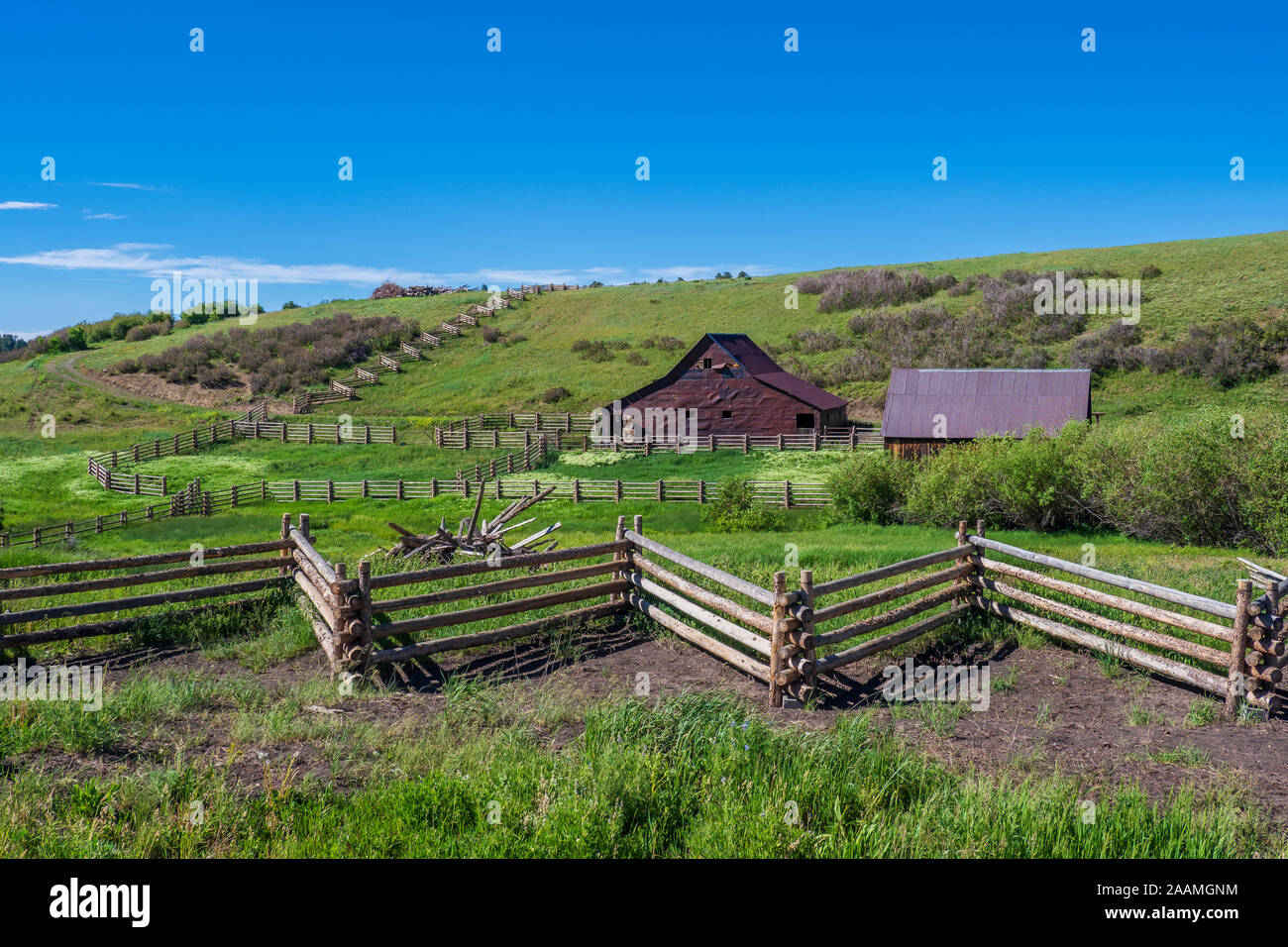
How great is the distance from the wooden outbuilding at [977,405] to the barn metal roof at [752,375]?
8.61 m

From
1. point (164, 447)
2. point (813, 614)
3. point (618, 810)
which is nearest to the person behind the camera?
point (618, 810)

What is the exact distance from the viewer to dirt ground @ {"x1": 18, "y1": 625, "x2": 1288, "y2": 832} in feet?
23.0

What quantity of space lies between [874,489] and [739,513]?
3940 millimetres

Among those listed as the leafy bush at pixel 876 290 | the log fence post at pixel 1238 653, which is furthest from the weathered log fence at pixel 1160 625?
the leafy bush at pixel 876 290

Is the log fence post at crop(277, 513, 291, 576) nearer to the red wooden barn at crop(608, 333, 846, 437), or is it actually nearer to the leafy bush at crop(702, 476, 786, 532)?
the leafy bush at crop(702, 476, 786, 532)

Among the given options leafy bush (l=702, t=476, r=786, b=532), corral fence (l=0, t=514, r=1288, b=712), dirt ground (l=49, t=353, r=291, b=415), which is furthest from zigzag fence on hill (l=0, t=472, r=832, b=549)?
dirt ground (l=49, t=353, r=291, b=415)

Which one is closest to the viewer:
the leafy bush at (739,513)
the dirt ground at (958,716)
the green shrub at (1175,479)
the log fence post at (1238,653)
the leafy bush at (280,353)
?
the dirt ground at (958,716)

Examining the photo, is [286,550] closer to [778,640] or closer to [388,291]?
[778,640]

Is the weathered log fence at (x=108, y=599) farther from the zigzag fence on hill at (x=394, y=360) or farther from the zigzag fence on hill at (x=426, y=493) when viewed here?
the zigzag fence on hill at (x=394, y=360)

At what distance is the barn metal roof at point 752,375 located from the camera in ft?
145

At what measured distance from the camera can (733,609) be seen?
9.77 meters

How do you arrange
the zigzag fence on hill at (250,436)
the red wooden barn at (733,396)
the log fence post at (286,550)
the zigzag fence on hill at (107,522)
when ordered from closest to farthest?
the log fence post at (286,550)
the zigzag fence on hill at (107,522)
the zigzag fence on hill at (250,436)
the red wooden barn at (733,396)

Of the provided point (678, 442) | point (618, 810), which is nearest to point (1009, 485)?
point (618, 810)
